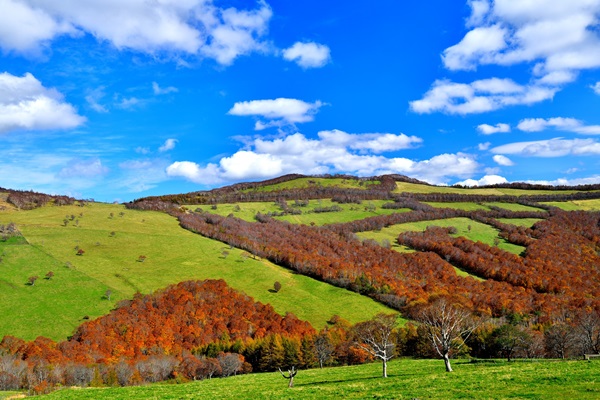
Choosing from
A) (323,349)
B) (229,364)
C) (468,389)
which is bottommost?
(229,364)

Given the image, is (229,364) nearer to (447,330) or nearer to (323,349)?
(323,349)

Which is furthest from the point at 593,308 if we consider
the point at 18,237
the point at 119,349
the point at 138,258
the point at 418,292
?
the point at 18,237

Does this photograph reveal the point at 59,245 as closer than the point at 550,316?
No

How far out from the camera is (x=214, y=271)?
178 meters

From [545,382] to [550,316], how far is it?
14035cm

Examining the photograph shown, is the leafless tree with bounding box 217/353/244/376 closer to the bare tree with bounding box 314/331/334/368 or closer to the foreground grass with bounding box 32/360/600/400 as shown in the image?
the bare tree with bounding box 314/331/334/368

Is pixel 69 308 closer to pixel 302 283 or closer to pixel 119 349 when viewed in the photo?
pixel 119 349

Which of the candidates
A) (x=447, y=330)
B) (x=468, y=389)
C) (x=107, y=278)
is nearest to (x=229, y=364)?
(x=107, y=278)

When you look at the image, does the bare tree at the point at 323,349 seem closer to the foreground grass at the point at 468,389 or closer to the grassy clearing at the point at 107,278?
the grassy clearing at the point at 107,278

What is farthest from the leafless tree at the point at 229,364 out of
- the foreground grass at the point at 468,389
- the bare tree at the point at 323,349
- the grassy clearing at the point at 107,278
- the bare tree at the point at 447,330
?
the foreground grass at the point at 468,389

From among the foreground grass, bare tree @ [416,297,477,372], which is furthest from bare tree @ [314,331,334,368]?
the foreground grass

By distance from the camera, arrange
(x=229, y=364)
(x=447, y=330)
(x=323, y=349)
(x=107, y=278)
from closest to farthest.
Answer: (x=447, y=330) < (x=229, y=364) < (x=323, y=349) < (x=107, y=278)

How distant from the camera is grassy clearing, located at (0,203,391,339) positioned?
124m

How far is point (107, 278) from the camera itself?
15275 centimetres
